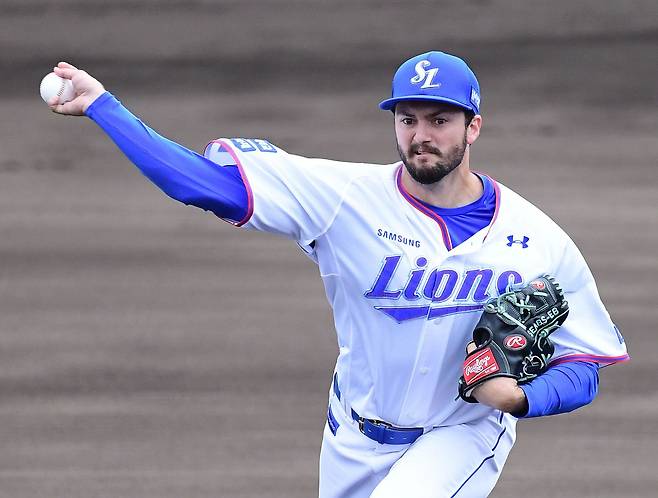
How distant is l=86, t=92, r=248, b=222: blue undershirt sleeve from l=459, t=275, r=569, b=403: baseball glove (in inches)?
30.8

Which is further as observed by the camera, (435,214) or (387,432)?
(387,432)

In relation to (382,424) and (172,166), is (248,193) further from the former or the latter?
(382,424)

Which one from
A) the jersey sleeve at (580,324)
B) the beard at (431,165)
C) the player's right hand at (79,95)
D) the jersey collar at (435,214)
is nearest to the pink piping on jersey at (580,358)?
the jersey sleeve at (580,324)

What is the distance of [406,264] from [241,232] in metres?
4.87

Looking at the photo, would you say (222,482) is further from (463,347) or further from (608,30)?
(608,30)

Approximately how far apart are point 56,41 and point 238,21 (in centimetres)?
154

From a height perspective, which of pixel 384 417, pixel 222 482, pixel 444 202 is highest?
pixel 444 202

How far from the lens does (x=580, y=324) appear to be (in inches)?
163

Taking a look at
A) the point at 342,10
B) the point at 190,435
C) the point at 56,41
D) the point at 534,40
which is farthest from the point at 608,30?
the point at 190,435

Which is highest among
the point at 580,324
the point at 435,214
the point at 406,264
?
the point at 435,214

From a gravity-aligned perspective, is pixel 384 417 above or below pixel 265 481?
above

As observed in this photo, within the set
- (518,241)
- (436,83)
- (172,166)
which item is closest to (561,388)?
(518,241)

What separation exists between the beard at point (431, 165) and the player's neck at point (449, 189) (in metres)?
0.08

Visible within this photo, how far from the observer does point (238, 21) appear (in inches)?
453
